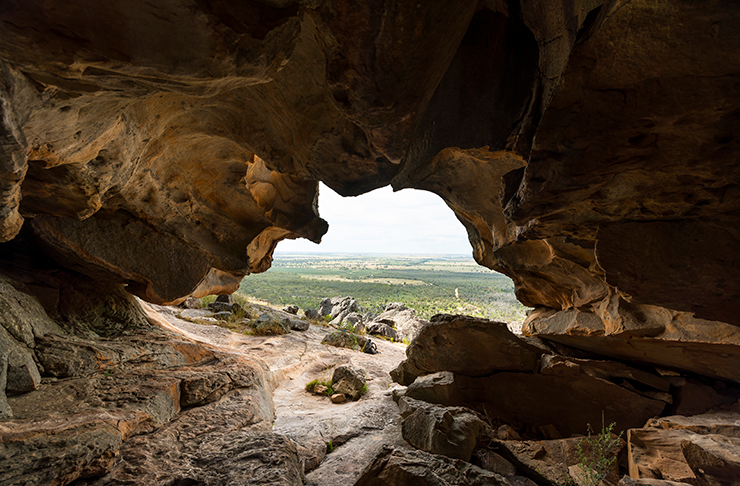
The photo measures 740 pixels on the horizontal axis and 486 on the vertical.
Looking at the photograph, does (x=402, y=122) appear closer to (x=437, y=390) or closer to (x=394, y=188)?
(x=394, y=188)

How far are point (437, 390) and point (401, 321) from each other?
14.8m

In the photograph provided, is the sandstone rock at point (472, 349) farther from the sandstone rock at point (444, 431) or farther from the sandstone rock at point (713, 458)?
the sandstone rock at point (713, 458)

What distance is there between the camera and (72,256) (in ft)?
17.3

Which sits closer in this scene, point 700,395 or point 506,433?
point 700,395

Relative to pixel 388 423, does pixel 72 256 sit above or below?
above

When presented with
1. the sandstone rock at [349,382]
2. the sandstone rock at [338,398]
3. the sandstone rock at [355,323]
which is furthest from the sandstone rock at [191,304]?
the sandstone rock at [338,398]

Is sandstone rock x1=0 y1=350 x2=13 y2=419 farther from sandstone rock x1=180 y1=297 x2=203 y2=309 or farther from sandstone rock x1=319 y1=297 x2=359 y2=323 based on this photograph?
sandstone rock x1=319 y1=297 x2=359 y2=323

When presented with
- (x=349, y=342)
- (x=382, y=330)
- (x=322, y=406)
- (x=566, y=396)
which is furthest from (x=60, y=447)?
(x=382, y=330)

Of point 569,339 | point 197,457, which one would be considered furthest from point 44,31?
A: point 569,339

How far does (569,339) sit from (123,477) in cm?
823

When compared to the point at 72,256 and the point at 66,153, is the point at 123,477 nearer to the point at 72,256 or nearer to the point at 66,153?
the point at 66,153

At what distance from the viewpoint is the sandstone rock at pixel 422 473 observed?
324 cm

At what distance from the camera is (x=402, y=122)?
3.65 m

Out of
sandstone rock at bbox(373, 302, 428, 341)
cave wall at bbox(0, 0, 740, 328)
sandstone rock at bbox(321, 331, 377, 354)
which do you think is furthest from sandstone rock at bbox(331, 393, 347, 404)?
sandstone rock at bbox(373, 302, 428, 341)
